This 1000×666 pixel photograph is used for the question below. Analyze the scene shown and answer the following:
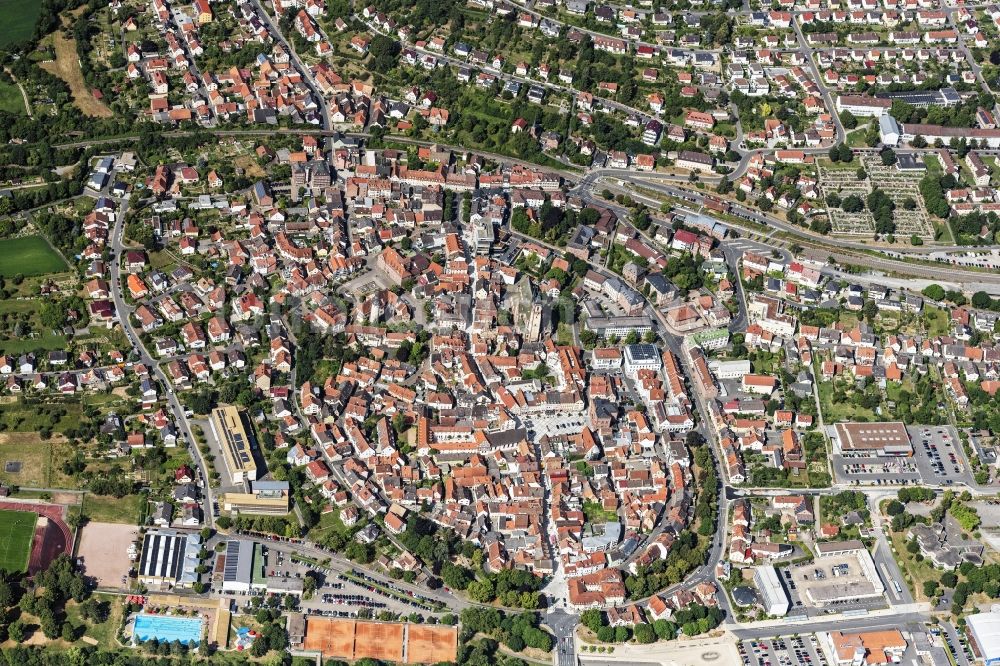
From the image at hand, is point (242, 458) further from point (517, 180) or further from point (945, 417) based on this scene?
point (945, 417)

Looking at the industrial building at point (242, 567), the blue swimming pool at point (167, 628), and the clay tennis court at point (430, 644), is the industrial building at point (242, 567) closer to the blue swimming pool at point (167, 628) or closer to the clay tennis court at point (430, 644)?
the blue swimming pool at point (167, 628)

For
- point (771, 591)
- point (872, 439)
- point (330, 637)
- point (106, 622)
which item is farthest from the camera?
point (872, 439)

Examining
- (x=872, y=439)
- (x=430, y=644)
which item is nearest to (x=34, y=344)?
(x=430, y=644)

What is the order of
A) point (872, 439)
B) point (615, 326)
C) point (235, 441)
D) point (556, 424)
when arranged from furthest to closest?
point (615, 326), point (556, 424), point (872, 439), point (235, 441)

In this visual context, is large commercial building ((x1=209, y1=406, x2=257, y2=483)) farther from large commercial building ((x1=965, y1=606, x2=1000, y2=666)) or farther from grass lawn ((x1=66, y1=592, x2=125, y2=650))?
large commercial building ((x1=965, y1=606, x2=1000, y2=666))

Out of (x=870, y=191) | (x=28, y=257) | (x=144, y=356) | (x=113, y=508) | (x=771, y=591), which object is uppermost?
(x=870, y=191)

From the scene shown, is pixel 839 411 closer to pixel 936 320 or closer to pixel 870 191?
pixel 936 320
